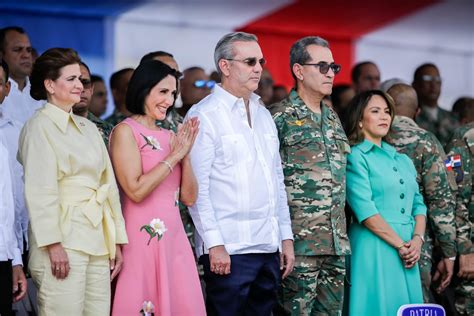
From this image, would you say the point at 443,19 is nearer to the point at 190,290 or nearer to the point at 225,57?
the point at 225,57

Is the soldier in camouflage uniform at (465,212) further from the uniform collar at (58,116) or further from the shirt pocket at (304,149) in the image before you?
the uniform collar at (58,116)

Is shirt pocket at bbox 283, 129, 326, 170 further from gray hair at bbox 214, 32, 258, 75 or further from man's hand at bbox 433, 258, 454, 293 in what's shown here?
man's hand at bbox 433, 258, 454, 293

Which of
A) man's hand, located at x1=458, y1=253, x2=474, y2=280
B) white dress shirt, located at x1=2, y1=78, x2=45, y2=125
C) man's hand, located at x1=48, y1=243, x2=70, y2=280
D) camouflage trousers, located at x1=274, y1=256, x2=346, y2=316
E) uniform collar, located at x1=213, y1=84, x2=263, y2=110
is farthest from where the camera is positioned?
man's hand, located at x1=458, y1=253, x2=474, y2=280

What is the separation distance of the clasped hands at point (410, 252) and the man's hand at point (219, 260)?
1.29 metres

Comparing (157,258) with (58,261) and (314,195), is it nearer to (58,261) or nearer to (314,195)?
(58,261)

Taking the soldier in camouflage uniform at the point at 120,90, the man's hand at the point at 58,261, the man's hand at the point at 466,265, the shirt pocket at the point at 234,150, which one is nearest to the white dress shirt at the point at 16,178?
the man's hand at the point at 58,261

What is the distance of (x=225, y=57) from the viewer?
5199 millimetres

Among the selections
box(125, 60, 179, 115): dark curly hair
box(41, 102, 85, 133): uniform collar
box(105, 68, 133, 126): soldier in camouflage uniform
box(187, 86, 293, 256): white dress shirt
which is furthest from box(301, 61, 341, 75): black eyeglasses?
box(105, 68, 133, 126): soldier in camouflage uniform

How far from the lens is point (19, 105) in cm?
589

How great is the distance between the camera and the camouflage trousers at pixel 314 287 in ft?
17.3

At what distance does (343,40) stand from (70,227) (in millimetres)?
6276

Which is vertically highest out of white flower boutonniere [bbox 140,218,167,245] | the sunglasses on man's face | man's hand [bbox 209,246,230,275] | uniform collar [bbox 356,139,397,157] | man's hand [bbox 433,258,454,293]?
the sunglasses on man's face

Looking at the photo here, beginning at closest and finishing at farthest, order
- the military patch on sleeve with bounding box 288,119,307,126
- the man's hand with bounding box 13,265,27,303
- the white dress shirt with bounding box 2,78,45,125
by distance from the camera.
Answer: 1. the man's hand with bounding box 13,265,27,303
2. the military patch on sleeve with bounding box 288,119,307,126
3. the white dress shirt with bounding box 2,78,45,125

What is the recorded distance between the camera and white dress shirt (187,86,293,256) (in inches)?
194
